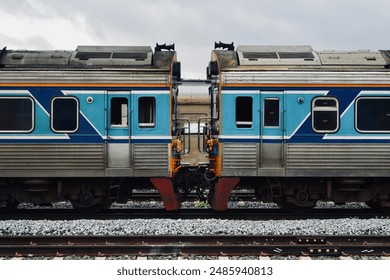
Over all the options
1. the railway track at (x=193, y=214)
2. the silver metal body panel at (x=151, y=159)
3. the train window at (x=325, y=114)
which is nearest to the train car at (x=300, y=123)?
the train window at (x=325, y=114)

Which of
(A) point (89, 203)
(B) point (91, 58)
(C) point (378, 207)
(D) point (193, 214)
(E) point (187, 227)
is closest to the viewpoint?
(E) point (187, 227)

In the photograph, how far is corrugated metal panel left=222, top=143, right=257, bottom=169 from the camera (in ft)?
45.4

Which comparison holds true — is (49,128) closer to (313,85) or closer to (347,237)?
(313,85)

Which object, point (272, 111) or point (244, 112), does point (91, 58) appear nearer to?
point (244, 112)

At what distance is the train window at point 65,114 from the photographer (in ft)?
45.2

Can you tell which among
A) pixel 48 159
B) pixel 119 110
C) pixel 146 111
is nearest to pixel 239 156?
pixel 146 111

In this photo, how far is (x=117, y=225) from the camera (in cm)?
1238

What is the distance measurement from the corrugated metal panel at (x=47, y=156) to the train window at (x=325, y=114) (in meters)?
5.38

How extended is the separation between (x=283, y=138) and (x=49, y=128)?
18.9 ft

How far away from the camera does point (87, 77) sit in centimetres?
1383

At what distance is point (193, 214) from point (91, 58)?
477cm

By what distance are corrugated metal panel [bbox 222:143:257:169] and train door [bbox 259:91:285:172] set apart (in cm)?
23

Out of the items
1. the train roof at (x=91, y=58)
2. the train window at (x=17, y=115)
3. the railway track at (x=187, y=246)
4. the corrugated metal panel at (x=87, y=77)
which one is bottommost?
the railway track at (x=187, y=246)

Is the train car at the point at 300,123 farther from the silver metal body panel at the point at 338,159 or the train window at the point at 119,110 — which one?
the train window at the point at 119,110
